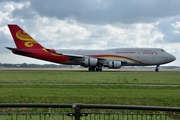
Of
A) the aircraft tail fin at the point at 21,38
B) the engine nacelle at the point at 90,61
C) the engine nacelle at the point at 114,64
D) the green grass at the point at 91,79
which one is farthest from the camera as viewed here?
the aircraft tail fin at the point at 21,38

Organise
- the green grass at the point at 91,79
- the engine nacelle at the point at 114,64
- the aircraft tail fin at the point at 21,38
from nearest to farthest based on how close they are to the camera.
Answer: the green grass at the point at 91,79
the engine nacelle at the point at 114,64
the aircraft tail fin at the point at 21,38

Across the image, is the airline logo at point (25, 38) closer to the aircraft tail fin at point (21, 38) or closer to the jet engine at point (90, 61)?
the aircraft tail fin at point (21, 38)

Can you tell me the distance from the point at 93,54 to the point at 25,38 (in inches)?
509

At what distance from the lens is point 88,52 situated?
58062mm

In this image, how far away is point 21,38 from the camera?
56469mm

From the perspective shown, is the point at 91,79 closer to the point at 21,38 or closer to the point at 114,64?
the point at 114,64

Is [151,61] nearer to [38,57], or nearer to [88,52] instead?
[88,52]

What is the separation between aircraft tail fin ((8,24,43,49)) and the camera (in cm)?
5638

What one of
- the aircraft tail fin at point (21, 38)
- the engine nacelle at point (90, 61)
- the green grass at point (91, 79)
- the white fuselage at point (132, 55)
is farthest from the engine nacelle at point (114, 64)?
the green grass at point (91, 79)

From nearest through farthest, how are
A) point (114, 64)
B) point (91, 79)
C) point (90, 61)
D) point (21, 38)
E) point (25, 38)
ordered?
point (91, 79), point (90, 61), point (114, 64), point (21, 38), point (25, 38)

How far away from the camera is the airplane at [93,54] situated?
2223 inches

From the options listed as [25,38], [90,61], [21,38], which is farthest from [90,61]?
[21,38]

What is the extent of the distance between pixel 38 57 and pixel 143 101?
4490cm

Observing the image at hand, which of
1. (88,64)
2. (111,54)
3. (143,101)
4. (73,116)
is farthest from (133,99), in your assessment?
(111,54)
